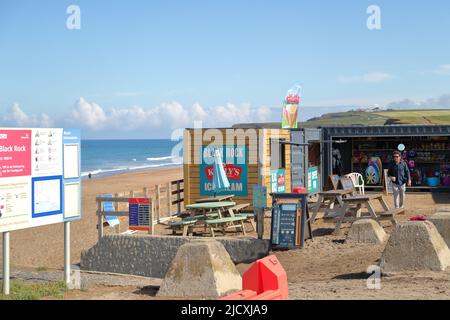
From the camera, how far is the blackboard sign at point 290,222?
11359 millimetres

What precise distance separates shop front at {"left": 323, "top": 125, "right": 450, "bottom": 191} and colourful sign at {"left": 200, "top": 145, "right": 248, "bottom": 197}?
6497 mm

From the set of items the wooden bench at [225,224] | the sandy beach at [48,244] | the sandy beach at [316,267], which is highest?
the wooden bench at [225,224]

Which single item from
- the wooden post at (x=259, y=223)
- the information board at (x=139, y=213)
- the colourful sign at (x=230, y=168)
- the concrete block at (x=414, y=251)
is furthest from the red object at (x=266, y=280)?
the colourful sign at (x=230, y=168)

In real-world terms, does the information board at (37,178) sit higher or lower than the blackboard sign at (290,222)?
higher

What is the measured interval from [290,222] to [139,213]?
3.06m

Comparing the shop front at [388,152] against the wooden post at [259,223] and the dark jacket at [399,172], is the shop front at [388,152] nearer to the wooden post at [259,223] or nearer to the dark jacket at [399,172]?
the dark jacket at [399,172]

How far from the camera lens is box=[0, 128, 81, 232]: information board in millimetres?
7855

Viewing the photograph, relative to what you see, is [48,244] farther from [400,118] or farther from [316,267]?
[400,118]

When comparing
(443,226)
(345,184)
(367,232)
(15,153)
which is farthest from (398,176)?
(15,153)

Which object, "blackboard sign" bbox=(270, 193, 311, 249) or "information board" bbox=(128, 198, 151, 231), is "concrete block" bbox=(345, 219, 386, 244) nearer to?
"blackboard sign" bbox=(270, 193, 311, 249)

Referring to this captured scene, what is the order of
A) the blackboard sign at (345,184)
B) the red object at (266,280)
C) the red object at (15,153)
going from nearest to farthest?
the red object at (266,280), the red object at (15,153), the blackboard sign at (345,184)

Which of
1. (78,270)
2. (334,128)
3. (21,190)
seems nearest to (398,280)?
(21,190)

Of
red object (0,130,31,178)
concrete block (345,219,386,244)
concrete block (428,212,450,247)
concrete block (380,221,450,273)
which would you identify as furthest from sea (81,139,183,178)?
concrete block (380,221,450,273)

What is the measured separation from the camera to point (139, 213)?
12727 millimetres
